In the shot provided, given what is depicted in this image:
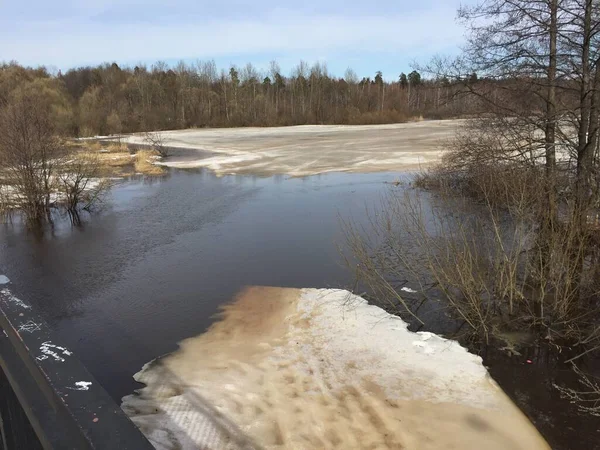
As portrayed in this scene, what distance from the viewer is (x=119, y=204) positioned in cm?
1934

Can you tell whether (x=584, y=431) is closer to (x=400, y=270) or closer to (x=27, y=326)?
(x=400, y=270)

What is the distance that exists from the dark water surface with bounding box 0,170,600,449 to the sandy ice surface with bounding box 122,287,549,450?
49cm

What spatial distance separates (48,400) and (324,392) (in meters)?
5.05

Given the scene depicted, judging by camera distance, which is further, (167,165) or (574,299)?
(167,165)

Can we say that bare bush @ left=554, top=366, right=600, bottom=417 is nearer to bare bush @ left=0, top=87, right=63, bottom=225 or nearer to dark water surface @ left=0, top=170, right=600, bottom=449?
dark water surface @ left=0, top=170, right=600, bottom=449

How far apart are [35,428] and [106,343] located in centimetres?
723

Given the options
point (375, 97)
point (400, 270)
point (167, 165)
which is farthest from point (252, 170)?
point (375, 97)

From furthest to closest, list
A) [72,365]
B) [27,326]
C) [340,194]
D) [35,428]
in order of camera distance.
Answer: [340,194] < [27,326] < [72,365] < [35,428]

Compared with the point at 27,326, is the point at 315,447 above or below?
below

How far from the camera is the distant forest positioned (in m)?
62.3

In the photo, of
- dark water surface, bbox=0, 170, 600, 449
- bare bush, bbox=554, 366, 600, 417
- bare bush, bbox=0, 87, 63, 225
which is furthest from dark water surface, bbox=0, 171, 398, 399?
bare bush, bbox=554, 366, 600, 417

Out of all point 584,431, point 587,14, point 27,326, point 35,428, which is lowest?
point 584,431

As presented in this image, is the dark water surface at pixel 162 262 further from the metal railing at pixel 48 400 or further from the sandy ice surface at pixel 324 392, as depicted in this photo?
the metal railing at pixel 48 400

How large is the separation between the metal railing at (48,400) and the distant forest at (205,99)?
55.6 m
